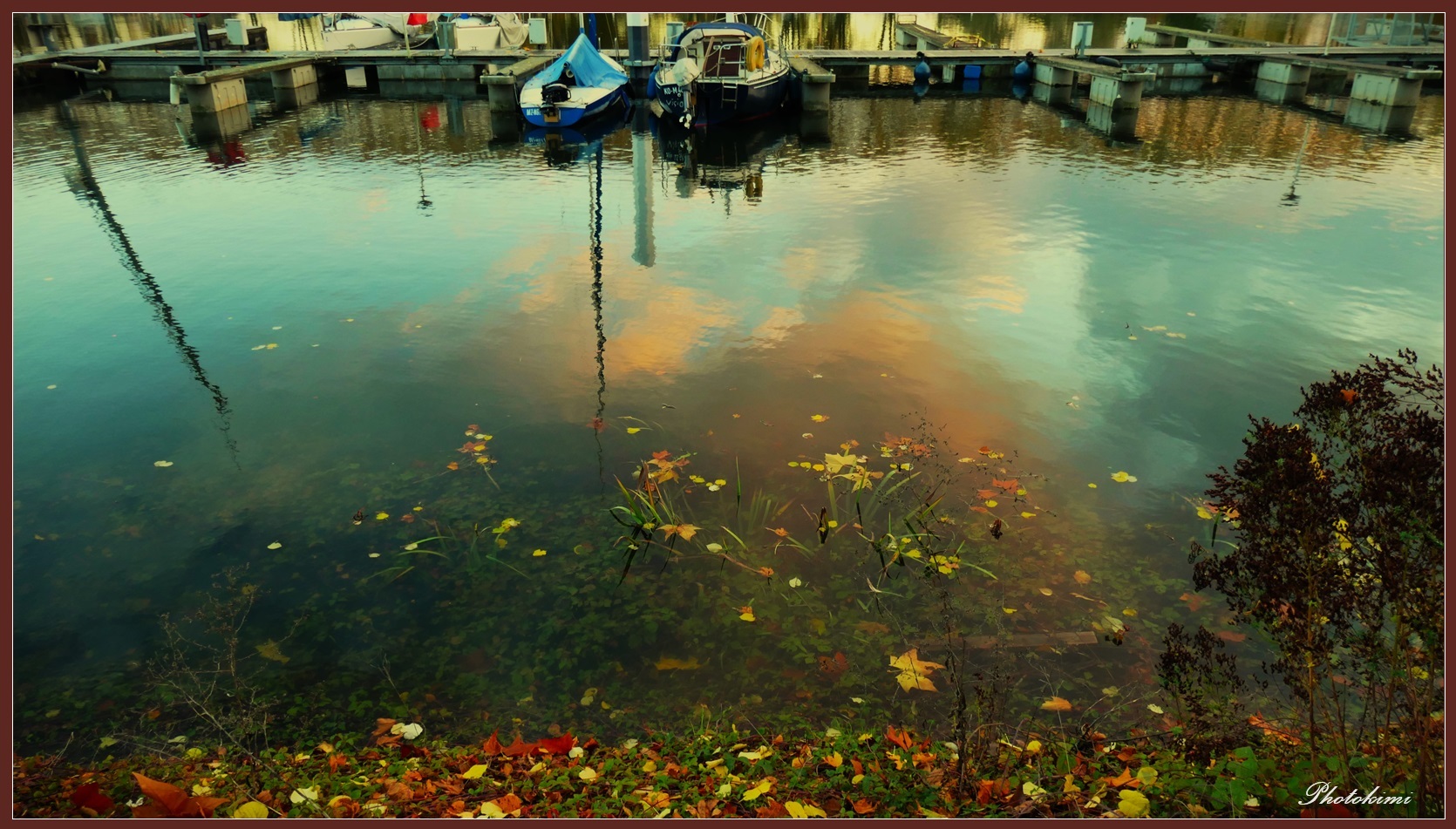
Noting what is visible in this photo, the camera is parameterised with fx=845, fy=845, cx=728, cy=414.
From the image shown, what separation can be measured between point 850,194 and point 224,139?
1929cm

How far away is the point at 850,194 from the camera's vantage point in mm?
18750

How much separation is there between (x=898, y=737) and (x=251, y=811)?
355cm

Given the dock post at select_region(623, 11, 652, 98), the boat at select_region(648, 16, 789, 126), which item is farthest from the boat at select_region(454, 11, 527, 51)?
the boat at select_region(648, 16, 789, 126)

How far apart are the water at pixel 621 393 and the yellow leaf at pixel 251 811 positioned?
1.13 meters

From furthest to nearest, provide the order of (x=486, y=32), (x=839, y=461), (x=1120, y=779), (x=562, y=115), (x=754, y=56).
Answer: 1. (x=486, y=32)
2. (x=754, y=56)
3. (x=562, y=115)
4. (x=839, y=461)
5. (x=1120, y=779)

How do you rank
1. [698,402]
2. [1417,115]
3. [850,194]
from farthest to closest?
[1417,115] → [850,194] → [698,402]

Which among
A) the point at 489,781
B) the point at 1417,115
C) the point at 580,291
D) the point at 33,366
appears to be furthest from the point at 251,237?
the point at 1417,115

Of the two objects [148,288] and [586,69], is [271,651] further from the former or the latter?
[586,69]

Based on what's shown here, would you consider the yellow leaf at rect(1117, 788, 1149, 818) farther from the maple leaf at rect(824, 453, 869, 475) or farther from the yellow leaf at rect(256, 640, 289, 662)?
the yellow leaf at rect(256, 640, 289, 662)

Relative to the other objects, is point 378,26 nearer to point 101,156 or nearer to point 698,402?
point 101,156

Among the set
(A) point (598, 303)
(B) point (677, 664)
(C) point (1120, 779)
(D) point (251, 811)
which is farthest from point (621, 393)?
(C) point (1120, 779)

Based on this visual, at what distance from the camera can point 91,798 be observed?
434 centimetres

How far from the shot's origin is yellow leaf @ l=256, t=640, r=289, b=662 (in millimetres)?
Result: 5883

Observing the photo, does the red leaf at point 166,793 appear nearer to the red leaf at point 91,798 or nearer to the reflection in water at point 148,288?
the red leaf at point 91,798
